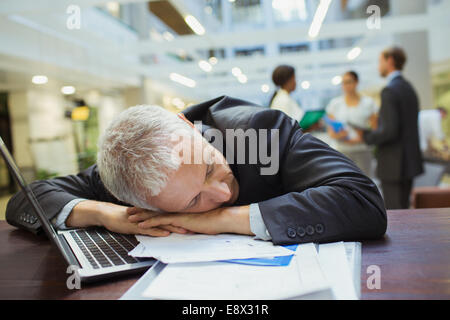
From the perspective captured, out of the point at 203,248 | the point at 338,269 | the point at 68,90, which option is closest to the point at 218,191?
the point at 203,248

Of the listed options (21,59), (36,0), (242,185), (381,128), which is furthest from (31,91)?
(242,185)

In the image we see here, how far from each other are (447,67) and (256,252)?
10381 millimetres

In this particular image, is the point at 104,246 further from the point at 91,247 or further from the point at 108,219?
the point at 108,219

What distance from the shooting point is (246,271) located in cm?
66

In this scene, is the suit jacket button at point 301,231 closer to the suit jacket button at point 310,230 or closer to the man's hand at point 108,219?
the suit jacket button at point 310,230

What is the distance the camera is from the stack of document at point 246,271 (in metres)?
0.56

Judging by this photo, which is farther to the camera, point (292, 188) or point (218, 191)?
point (292, 188)

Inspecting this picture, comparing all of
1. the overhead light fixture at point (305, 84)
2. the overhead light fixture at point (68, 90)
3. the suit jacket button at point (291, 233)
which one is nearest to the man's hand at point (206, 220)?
the suit jacket button at point (291, 233)

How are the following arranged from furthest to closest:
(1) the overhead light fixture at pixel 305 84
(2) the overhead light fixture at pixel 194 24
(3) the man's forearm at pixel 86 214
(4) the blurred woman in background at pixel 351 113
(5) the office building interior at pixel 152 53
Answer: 1. (1) the overhead light fixture at pixel 305 84
2. (2) the overhead light fixture at pixel 194 24
3. (5) the office building interior at pixel 152 53
4. (4) the blurred woman in background at pixel 351 113
5. (3) the man's forearm at pixel 86 214

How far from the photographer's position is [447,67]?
9.12 metres

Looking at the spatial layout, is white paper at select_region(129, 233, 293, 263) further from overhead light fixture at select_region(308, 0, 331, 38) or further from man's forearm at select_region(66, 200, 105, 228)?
overhead light fixture at select_region(308, 0, 331, 38)

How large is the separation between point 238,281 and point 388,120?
255 cm

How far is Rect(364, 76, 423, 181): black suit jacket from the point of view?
9.07ft

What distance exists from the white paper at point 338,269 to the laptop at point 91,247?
1.16ft
